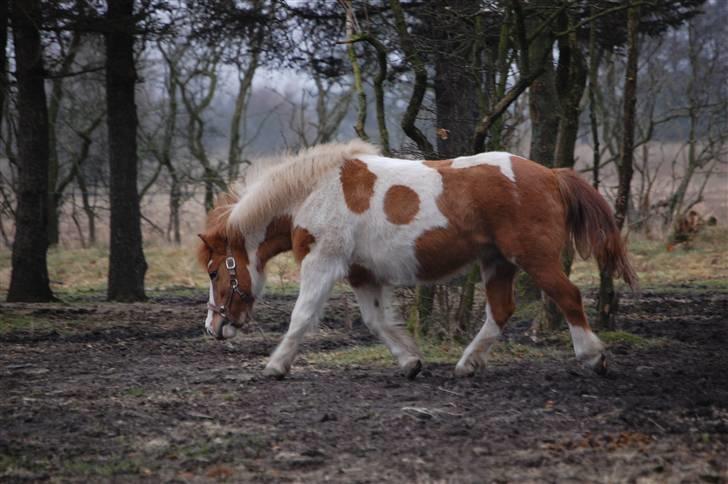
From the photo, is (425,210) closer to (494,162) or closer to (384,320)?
(494,162)

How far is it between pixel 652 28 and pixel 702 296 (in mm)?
4061

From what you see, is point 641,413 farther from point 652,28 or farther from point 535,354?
point 652,28

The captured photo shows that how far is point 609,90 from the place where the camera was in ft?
81.6

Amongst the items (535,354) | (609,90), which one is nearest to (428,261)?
(535,354)

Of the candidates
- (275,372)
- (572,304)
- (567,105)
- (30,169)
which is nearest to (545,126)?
(567,105)

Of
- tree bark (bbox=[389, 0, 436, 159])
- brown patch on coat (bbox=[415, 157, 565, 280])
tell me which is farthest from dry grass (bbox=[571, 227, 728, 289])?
brown patch on coat (bbox=[415, 157, 565, 280])

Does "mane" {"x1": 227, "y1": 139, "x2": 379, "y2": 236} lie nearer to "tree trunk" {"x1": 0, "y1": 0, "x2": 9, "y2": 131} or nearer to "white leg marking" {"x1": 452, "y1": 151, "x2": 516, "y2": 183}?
"white leg marking" {"x1": 452, "y1": 151, "x2": 516, "y2": 183}

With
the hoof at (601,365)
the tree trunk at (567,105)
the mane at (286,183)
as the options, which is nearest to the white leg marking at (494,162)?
the mane at (286,183)

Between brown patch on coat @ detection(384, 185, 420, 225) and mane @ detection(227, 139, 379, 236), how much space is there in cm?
52

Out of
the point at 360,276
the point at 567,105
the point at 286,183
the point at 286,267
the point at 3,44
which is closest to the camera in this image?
the point at 286,183

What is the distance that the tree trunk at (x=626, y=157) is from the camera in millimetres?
8273

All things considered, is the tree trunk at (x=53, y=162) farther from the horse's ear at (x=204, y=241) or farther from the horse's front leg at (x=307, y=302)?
the horse's front leg at (x=307, y=302)

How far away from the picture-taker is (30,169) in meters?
12.0

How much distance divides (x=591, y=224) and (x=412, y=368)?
170 centimetres
